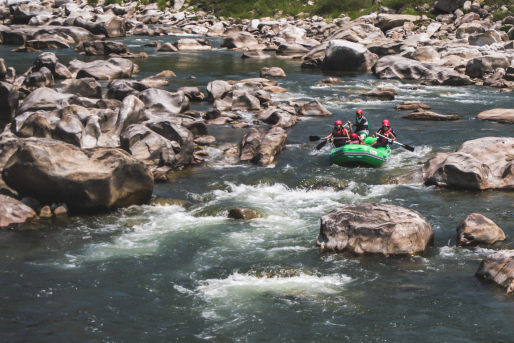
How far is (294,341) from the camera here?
20.4 ft

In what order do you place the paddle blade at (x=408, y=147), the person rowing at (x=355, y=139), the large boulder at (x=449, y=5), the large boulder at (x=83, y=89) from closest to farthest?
the paddle blade at (x=408, y=147) → the person rowing at (x=355, y=139) → the large boulder at (x=83, y=89) → the large boulder at (x=449, y=5)

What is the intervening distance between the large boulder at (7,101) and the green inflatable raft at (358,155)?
10.5 m

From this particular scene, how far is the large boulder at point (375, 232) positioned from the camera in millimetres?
8508

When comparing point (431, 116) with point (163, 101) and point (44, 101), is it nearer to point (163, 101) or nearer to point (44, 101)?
point (163, 101)

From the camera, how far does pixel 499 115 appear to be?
18.3 m

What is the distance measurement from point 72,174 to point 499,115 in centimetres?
1463

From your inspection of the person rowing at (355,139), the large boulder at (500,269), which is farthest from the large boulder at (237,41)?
the large boulder at (500,269)

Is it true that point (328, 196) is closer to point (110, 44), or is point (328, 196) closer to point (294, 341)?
point (294, 341)

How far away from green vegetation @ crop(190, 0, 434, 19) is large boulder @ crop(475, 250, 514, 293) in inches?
1811

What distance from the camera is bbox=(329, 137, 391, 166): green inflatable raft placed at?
13578 millimetres

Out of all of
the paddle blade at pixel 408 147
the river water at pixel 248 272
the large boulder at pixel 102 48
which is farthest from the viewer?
the large boulder at pixel 102 48

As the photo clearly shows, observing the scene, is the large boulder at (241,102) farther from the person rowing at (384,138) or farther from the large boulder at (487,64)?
the large boulder at (487,64)

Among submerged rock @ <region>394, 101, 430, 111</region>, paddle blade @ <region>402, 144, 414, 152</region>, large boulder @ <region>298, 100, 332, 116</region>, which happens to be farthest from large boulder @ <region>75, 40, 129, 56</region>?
paddle blade @ <region>402, 144, 414, 152</region>

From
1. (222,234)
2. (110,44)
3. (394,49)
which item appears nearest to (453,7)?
(394,49)
